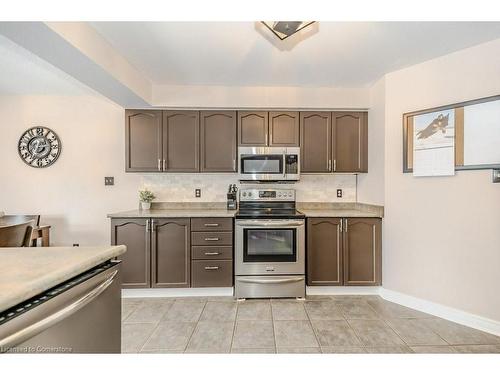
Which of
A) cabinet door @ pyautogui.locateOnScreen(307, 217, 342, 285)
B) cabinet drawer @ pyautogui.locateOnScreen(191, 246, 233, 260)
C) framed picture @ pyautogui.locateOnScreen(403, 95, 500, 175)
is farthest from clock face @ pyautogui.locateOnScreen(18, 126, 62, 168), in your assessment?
framed picture @ pyautogui.locateOnScreen(403, 95, 500, 175)

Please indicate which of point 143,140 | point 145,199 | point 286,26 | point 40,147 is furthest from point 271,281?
point 40,147

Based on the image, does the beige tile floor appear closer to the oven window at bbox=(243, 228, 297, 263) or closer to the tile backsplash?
the oven window at bbox=(243, 228, 297, 263)

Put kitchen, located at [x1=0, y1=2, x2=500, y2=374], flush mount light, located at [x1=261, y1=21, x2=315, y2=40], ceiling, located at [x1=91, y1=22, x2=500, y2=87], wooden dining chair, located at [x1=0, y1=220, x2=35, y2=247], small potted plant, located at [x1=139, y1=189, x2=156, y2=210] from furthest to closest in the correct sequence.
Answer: small potted plant, located at [x1=139, y1=189, x2=156, y2=210]
kitchen, located at [x1=0, y1=2, x2=500, y2=374]
ceiling, located at [x1=91, y1=22, x2=500, y2=87]
wooden dining chair, located at [x1=0, y1=220, x2=35, y2=247]
flush mount light, located at [x1=261, y1=21, x2=315, y2=40]

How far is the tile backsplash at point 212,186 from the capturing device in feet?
11.2

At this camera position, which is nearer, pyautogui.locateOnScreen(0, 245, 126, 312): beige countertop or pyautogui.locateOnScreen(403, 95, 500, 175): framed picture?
pyautogui.locateOnScreen(0, 245, 126, 312): beige countertop

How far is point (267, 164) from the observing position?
308 centimetres

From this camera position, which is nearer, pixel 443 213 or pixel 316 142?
pixel 443 213

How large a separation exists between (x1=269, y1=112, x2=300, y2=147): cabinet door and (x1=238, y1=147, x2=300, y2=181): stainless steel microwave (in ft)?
0.38

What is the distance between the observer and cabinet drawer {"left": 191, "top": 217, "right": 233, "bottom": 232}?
9.30ft

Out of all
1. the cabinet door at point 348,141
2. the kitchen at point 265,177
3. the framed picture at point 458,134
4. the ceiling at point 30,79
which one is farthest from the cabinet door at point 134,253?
the framed picture at point 458,134

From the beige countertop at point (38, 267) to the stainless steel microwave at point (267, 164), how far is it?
6.49 feet

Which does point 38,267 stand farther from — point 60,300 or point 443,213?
point 443,213

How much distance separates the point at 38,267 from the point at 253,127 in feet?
8.47

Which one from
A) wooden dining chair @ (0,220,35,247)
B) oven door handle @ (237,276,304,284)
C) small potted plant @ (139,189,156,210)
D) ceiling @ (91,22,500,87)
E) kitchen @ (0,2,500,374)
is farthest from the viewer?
small potted plant @ (139,189,156,210)
